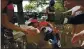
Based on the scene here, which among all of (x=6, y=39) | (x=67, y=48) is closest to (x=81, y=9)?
(x=67, y=48)

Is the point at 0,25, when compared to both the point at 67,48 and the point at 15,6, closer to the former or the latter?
the point at 15,6

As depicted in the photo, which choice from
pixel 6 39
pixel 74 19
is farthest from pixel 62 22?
pixel 6 39

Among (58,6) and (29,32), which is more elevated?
(58,6)

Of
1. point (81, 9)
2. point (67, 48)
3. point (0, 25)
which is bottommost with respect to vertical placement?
point (67, 48)

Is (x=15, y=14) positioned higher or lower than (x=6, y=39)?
higher

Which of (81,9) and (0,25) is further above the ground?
(81,9)

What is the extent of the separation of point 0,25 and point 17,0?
0.28 metres

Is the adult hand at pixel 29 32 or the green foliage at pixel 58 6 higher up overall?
the green foliage at pixel 58 6

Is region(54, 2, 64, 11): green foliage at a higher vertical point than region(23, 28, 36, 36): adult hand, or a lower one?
higher

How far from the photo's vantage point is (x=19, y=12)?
2072 millimetres

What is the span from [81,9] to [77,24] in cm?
14

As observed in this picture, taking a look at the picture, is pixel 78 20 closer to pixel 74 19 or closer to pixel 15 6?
pixel 74 19

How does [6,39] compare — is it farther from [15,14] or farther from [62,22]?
[62,22]

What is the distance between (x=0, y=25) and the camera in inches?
82.4
